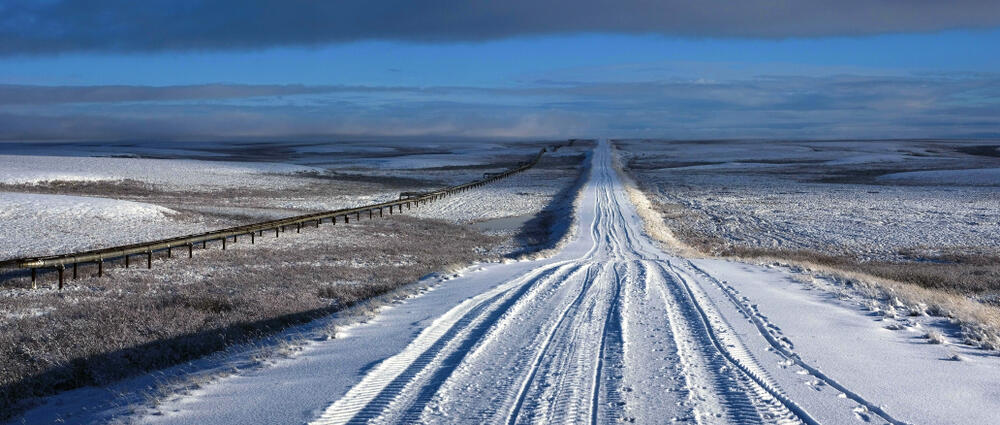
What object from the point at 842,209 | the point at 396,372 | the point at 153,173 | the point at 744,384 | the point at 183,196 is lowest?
the point at 183,196

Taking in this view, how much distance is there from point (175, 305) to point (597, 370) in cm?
942

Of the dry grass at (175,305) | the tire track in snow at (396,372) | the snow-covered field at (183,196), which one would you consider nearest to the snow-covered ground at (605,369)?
the tire track in snow at (396,372)

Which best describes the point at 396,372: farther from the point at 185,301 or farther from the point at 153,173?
the point at 153,173

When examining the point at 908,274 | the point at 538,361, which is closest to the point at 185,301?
the point at 538,361

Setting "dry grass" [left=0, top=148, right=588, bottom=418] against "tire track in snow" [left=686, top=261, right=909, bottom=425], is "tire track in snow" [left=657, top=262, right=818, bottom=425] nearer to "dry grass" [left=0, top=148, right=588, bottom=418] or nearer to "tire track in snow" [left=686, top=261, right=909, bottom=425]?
"tire track in snow" [left=686, top=261, right=909, bottom=425]

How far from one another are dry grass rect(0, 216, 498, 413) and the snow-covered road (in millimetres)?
2310

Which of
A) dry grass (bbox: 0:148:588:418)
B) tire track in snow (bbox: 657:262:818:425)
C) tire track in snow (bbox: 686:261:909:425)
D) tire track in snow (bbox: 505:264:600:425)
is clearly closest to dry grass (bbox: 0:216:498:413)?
dry grass (bbox: 0:148:588:418)

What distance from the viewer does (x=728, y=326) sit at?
38.0 feet

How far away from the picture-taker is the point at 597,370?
8.85m

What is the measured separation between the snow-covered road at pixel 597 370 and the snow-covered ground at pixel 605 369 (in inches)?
1.0

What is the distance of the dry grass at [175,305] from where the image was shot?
10430 millimetres

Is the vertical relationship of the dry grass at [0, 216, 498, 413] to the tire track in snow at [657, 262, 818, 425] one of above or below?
below

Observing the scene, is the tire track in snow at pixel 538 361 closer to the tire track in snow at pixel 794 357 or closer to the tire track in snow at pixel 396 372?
the tire track in snow at pixel 396 372

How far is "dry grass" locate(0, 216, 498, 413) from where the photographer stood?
1043 centimetres
